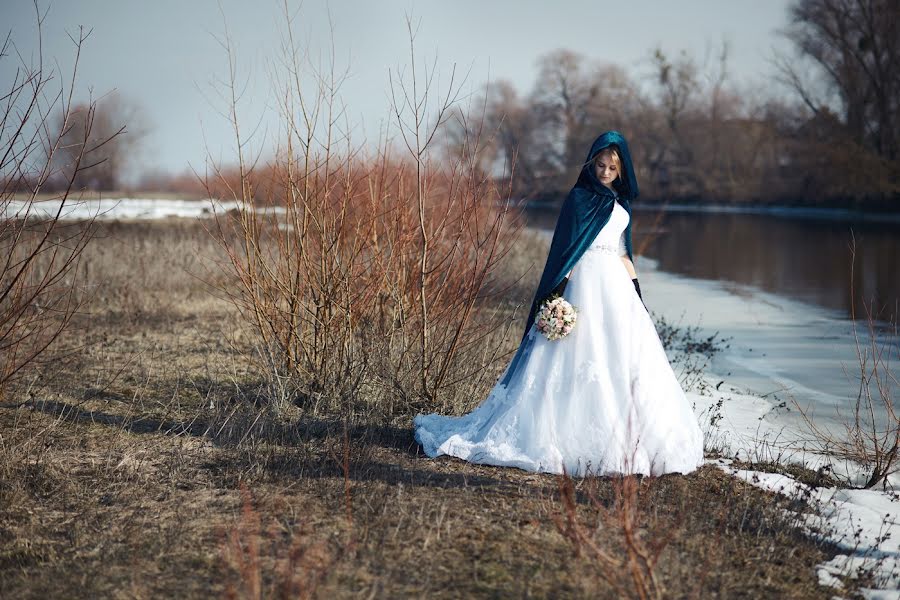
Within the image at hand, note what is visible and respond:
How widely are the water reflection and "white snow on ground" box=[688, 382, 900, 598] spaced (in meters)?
3.03

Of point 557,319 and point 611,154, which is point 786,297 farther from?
point 557,319

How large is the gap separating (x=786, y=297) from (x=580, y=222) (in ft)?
36.3

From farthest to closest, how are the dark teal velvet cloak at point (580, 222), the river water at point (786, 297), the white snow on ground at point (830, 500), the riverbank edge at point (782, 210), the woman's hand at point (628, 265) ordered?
the riverbank edge at point (782, 210), the river water at point (786, 297), the woman's hand at point (628, 265), the dark teal velvet cloak at point (580, 222), the white snow on ground at point (830, 500)

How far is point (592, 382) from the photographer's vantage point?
4145 mm

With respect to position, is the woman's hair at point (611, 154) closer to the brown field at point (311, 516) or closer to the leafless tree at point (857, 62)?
the brown field at point (311, 516)

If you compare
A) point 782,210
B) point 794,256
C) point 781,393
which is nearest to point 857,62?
point 782,210

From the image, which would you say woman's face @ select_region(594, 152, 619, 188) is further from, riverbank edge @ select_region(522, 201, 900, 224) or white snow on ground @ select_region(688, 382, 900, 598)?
riverbank edge @ select_region(522, 201, 900, 224)

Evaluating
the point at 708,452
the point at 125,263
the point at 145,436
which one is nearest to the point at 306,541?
the point at 145,436

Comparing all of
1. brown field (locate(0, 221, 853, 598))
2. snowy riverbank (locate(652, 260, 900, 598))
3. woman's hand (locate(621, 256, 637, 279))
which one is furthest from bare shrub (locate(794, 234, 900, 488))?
woman's hand (locate(621, 256, 637, 279))

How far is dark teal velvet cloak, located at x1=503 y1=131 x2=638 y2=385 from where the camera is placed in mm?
4398

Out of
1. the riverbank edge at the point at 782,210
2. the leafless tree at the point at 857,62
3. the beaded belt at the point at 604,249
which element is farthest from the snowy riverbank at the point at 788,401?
the leafless tree at the point at 857,62

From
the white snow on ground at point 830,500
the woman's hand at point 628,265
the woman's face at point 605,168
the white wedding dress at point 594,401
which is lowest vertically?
the white snow on ground at point 830,500

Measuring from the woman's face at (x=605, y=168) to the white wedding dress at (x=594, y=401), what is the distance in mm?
230

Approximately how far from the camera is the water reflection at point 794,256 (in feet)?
47.0
